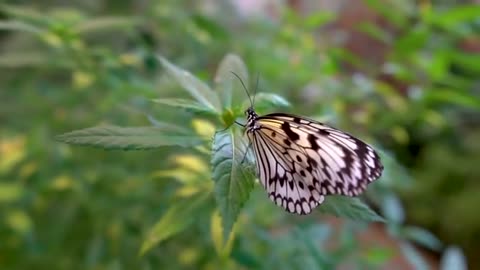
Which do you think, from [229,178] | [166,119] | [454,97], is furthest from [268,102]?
[454,97]

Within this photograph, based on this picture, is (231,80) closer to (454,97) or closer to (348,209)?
(348,209)

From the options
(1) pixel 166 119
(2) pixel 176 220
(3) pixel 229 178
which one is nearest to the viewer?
(3) pixel 229 178

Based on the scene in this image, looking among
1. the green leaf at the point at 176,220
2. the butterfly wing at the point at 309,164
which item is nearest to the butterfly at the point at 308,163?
the butterfly wing at the point at 309,164

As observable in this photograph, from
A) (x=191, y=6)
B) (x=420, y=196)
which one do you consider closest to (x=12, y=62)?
(x=191, y=6)

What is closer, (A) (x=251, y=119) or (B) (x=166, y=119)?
(A) (x=251, y=119)

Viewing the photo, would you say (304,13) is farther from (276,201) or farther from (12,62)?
(276,201)

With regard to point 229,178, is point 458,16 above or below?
above
